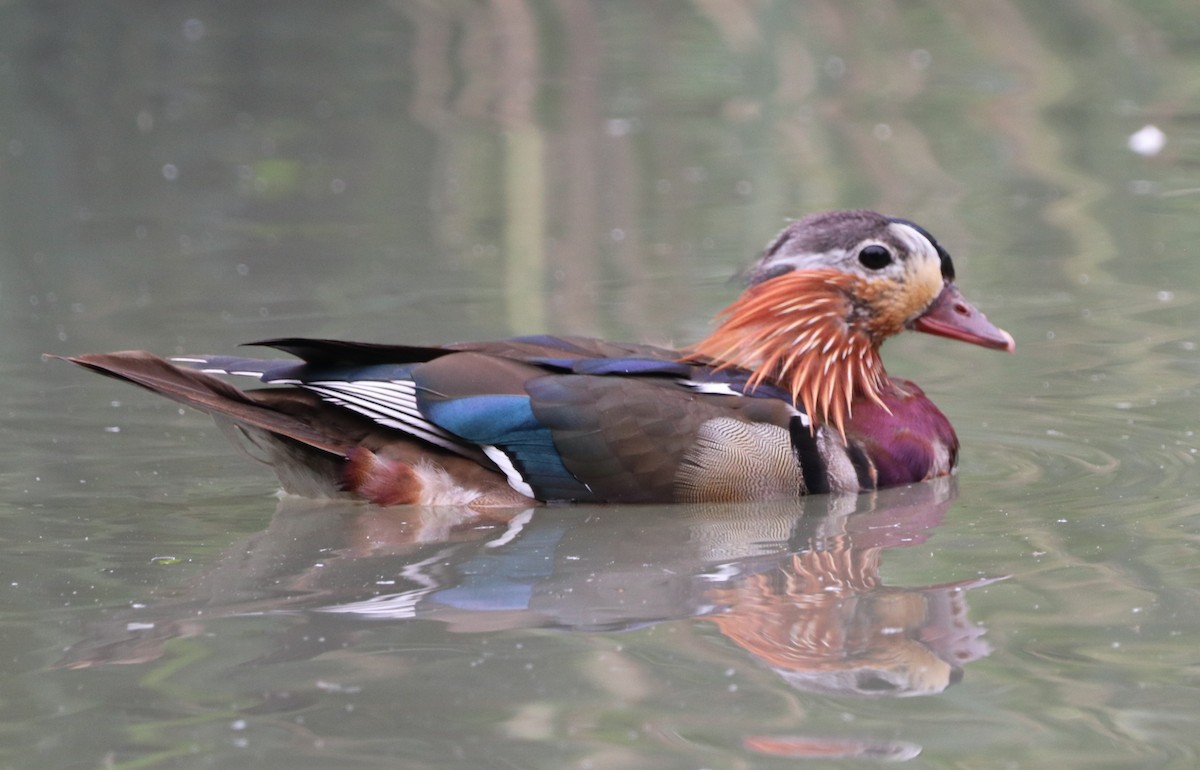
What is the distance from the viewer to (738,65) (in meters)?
18.3

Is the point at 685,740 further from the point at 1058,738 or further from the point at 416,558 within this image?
the point at 416,558

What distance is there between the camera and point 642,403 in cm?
623

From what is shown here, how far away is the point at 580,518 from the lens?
6.20 m

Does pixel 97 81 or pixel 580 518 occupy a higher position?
pixel 97 81

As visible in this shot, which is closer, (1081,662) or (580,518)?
(1081,662)

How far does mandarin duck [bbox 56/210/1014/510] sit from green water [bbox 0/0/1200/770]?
171 mm

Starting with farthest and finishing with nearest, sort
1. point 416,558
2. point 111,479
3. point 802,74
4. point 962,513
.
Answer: point 802,74
point 111,479
point 962,513
point 416,558

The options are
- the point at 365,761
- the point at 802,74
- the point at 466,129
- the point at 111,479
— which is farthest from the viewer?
the point at 802,74

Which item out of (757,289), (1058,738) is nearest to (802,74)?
(757,289)

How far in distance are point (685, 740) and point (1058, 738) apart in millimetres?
858

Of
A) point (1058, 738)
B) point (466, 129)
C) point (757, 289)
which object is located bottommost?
point (1058, 738)

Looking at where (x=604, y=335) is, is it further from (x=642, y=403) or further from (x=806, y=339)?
(x=642, y=403)

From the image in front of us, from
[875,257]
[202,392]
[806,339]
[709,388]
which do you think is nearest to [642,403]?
[709,388]

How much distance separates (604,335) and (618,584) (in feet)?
11.4
